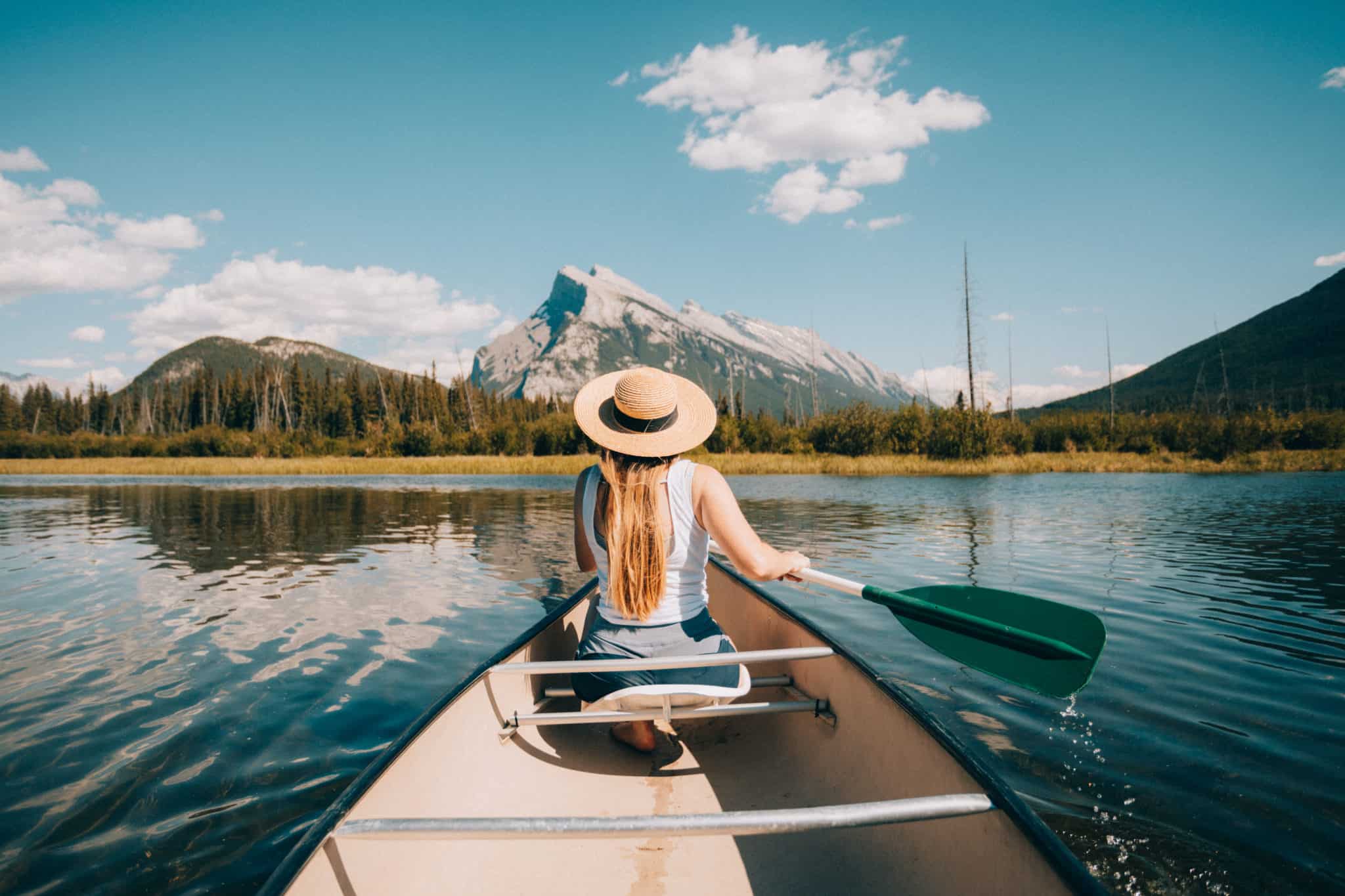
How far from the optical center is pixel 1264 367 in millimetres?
122250

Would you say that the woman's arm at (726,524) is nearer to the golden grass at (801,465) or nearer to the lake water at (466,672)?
the lake water at (466,672)

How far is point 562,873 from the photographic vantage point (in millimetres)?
2666

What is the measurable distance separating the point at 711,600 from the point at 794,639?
1.90 m

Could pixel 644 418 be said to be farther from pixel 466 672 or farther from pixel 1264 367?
pixel 1264 367

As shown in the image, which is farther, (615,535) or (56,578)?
(56,578)

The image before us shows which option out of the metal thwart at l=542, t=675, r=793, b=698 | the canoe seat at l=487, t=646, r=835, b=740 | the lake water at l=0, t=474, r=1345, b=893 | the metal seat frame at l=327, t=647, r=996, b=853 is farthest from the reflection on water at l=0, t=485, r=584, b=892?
the metal seat frame at l=327, t=647, r=996, b=853

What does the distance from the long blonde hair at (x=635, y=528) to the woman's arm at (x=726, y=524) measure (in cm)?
21

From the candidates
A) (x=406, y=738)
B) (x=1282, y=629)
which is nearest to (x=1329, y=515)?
(x=1282, y=629)

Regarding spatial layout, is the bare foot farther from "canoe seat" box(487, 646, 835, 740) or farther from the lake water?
the lake water

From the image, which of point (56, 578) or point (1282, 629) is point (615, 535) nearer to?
point (1282, 629)

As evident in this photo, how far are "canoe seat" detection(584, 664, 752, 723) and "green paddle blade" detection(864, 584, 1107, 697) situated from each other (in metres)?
0.99

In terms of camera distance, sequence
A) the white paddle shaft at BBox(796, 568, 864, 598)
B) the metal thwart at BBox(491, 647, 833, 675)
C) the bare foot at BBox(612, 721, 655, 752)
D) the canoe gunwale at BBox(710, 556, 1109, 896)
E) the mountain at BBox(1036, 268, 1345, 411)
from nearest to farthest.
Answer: the canoe gunwale at BBox(710, 556, 1109, 896) < the metal thwart at BBox(491, 647, 833, 675) < the bare foot at BBox(612, 721, 655, 752) < the white paddle shaft at BBox(796, 568, 864, 598) < the mountain at BBox(1036, 268, 1345, 411)

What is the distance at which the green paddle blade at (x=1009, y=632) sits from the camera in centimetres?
303

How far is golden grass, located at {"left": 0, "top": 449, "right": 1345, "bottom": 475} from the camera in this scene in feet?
111
